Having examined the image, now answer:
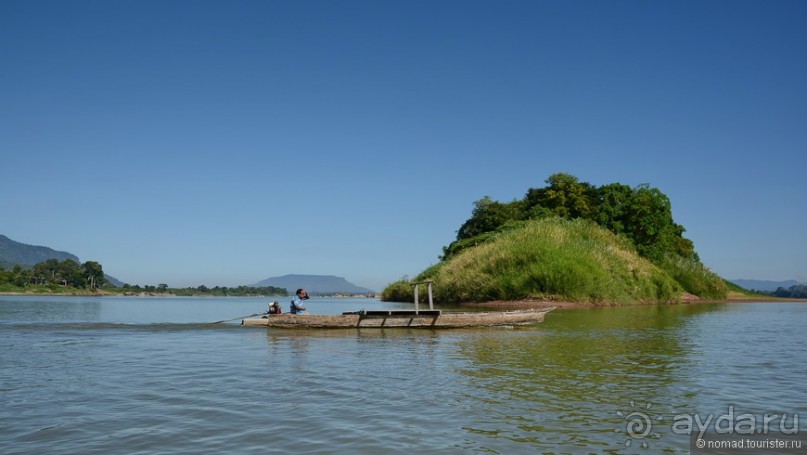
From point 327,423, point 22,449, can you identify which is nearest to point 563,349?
point 327,423

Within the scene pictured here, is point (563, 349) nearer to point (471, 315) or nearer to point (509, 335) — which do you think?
point (509, 335)

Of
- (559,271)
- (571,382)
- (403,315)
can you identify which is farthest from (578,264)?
(571,382)

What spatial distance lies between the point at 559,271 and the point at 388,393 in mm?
31392

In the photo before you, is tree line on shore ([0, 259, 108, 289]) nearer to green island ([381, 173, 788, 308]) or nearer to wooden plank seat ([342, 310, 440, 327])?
green island ([381, 173, 788, 308])

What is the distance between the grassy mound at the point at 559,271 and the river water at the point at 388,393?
2089 cm

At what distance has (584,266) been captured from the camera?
41.4 meters

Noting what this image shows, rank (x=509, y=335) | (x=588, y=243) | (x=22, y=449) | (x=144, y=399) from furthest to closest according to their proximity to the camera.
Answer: (x=588, y=243)
(x=509, y=335)
(x=144, y=399)
(x=22, y=449)

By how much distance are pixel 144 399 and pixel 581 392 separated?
776cm

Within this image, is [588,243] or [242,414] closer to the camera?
[242,414]

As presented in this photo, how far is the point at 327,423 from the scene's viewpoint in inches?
328

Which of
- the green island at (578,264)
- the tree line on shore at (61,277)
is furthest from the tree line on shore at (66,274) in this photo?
the green island at (578,264)

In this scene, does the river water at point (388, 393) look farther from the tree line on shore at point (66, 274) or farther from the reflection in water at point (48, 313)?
the tree line on shore at point (66, 274)

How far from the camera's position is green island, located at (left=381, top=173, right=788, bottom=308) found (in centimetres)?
4072

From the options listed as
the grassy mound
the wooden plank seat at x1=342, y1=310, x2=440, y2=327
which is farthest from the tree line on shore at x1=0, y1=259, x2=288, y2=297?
the wooden plank seat at x1=342, y1=310, x2=440, y2=327
